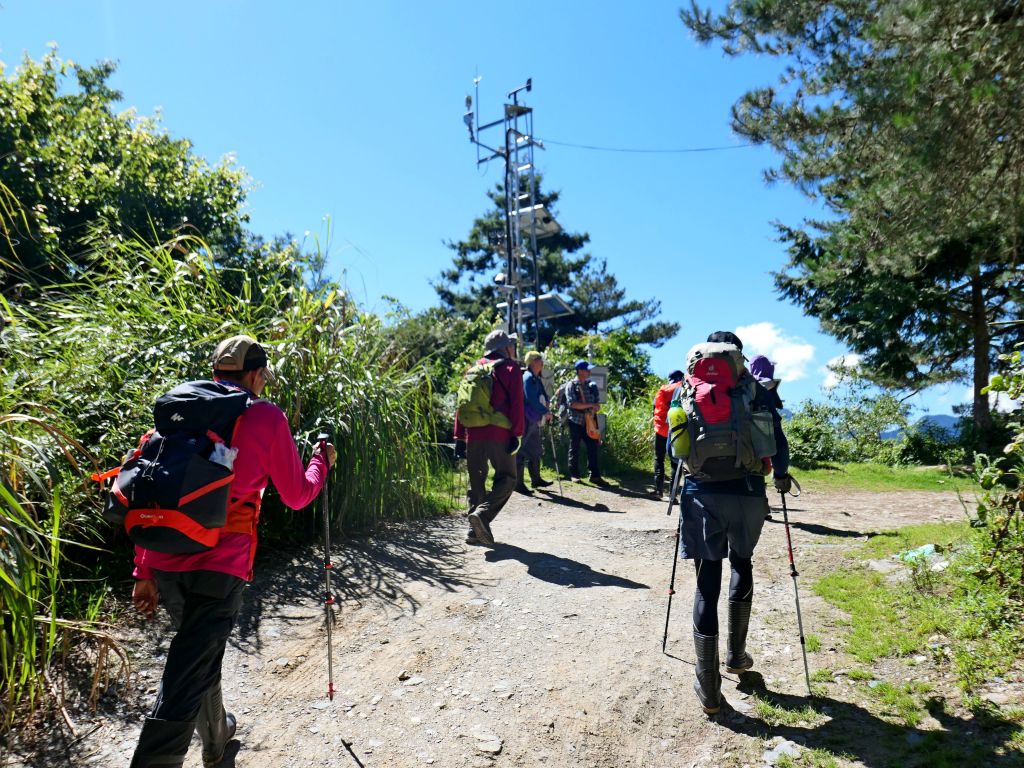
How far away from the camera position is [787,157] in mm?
5285

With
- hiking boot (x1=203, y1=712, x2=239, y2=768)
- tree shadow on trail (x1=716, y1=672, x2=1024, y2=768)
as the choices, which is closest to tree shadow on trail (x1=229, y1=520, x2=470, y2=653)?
hiking boot (x1=203, y1=712, x2=239, y2=768)

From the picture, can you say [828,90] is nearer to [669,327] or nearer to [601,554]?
[601,554]

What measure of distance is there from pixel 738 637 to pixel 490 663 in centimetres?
148

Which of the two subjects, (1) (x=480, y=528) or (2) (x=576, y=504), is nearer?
(1) (x=480, y=528)

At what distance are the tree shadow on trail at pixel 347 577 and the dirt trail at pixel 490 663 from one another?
2 centimetres

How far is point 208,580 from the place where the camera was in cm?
261

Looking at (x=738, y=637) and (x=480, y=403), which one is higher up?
(x=480, y=403)

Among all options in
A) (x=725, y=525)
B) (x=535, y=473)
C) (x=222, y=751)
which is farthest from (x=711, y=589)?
(x=535, y=473)

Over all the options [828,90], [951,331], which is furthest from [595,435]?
[951,331]

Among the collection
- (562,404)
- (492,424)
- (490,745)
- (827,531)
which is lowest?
(490,745)

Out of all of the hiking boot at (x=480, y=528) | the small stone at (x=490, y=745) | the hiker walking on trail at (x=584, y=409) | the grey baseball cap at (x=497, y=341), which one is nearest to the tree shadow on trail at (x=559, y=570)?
the hiking boot at (x=480, y=528)

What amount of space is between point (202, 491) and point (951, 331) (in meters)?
17.1

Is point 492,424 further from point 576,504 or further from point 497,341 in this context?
point 576,504

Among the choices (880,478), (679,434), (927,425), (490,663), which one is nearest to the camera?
(679,434)
